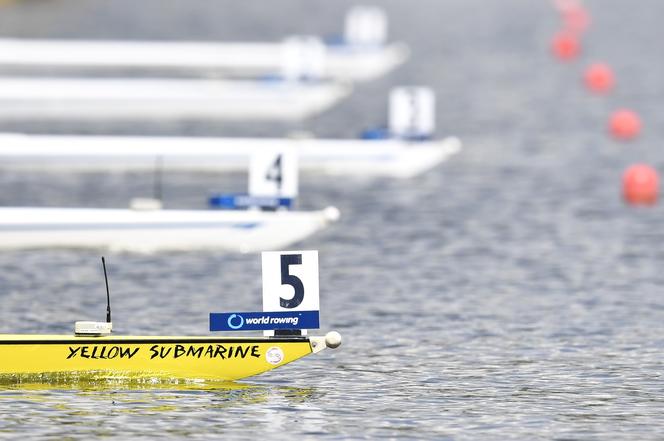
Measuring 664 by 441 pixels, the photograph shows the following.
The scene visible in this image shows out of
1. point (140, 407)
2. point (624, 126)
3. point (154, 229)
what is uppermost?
point (624, 126)

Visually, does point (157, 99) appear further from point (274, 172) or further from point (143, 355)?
point (143, 355)

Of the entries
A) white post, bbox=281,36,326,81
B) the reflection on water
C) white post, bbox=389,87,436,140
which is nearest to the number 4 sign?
the reflection on water

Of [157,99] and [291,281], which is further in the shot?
[157,99]

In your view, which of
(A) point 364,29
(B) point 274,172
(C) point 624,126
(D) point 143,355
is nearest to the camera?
(D) point 143,355

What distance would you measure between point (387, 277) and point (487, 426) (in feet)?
41.0

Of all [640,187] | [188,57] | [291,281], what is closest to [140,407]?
[291,281]

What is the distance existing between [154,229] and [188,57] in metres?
39.0

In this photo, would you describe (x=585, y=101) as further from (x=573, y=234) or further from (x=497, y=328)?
(x=497, y=328)

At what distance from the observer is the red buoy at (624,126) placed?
57406 mm

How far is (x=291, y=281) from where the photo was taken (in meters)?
25.2

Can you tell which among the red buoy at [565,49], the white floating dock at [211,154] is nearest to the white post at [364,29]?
the red buoy at [565,49]

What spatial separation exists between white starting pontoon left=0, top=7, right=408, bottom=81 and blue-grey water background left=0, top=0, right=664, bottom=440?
5.03 metres

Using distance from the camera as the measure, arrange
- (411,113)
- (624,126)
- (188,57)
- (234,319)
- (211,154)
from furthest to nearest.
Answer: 1. (188,57)
2. (624,126)
3. (411,113)
4. (211,154)
5. (234,319)

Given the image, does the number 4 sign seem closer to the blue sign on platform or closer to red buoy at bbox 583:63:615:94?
the blue sign on platform
